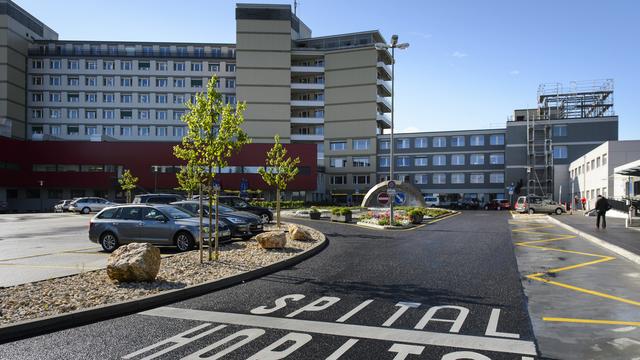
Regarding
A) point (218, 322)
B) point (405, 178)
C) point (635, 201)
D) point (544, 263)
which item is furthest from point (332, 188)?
point (218, 322)

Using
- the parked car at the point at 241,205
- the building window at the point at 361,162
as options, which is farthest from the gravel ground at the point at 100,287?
the building window at the point at 361,162

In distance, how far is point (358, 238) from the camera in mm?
18859

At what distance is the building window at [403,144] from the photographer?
7412cm

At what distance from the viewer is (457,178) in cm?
7100

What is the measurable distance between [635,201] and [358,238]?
1858 cm

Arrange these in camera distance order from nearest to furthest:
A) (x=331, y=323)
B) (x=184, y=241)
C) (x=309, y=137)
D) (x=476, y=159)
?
1. (x=331, y=323)
2. (x=184, y=241)
3. (x=476, y=159)
4. (x=309, y=137)

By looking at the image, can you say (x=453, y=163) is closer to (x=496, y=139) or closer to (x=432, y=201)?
(x=496, y=139)

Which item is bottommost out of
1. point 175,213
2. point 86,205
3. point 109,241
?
point 86,205

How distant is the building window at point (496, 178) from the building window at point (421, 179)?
9375 millimetres

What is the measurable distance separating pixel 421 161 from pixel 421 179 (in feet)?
9.26

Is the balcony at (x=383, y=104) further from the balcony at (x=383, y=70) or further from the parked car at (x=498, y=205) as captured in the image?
the parked car at (x=498, y=205)

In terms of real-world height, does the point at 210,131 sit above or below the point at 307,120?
below

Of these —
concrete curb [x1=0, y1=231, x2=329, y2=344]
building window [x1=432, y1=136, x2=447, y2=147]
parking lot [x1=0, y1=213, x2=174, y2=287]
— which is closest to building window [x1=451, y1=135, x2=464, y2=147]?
building window [x1=432, y1=136, x2=447, y2=147]

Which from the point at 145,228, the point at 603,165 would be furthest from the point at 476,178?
the point at 145,228
